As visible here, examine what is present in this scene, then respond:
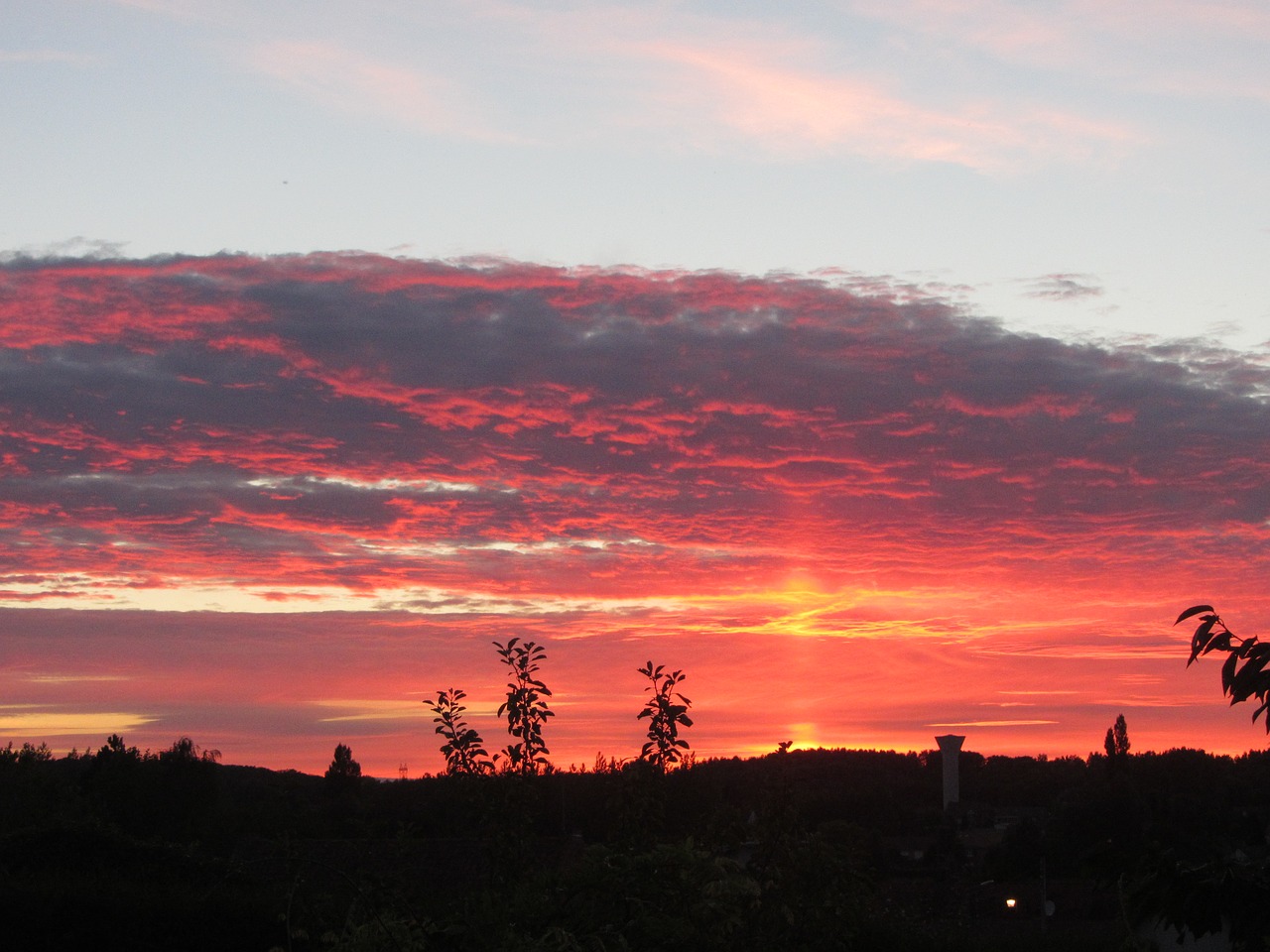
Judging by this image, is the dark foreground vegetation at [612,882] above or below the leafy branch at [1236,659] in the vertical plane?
below

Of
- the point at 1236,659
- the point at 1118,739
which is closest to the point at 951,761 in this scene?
the point at 1118,739

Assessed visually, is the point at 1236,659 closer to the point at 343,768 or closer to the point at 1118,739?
the point at 343,768

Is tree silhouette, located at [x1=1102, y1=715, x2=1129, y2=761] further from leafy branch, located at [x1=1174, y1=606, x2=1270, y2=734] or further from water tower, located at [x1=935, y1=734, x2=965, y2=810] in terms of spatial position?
leafy branch, located at [x1=1174, y1=606, x2=1270, y2=734]

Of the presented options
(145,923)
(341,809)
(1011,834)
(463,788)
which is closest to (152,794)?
(341,809)

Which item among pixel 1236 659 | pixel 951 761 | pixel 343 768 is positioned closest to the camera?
pixel 1236 659

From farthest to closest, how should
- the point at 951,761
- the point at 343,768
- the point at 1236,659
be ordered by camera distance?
the point at 951,761
the point at 343,768
the point at 1236,659

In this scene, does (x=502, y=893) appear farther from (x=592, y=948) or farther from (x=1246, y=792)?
(x=1246, y=792)

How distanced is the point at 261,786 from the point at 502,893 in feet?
264

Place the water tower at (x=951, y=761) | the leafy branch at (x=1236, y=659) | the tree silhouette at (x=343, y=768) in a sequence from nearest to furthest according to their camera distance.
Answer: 1. the leafy branch at (x=1236, y=659)
2. the tree silhouette at (x=343, y=768)
3. the water tower at (x=951, y=761)

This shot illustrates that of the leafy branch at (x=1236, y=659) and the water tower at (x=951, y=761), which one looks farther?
the water tower at (x=951, y=761)

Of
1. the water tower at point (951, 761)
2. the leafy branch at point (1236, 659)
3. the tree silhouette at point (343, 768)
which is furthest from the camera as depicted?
the water tower at point (951, 761)

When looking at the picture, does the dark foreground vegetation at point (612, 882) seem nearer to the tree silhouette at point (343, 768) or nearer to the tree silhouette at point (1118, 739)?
the tree silhouette at point (343, 768)

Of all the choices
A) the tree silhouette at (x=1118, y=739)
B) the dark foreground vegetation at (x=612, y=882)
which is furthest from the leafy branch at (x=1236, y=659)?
the tree silhouette at (x=1118, y=739)

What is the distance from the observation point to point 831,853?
7.86m
